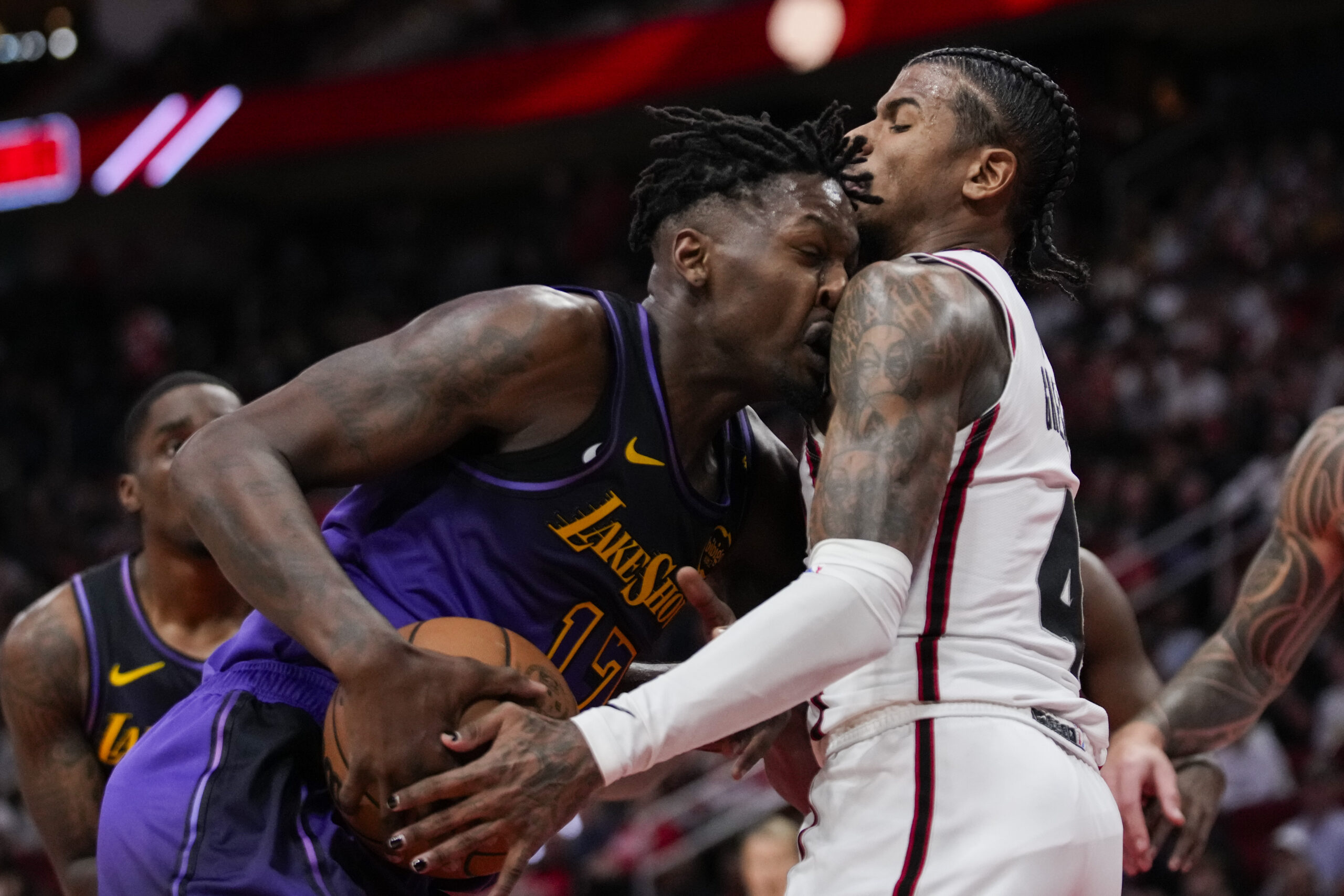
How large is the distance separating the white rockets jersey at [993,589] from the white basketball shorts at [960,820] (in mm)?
66

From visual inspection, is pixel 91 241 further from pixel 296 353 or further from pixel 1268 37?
pixel 1268 37

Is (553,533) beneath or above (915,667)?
above

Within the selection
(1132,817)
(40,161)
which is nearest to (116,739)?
(1132,817)

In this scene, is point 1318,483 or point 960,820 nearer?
point 960,820

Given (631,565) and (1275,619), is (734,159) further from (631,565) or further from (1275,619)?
(1275,619)

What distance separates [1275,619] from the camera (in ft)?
12.5

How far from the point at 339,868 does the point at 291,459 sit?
741 millimetres

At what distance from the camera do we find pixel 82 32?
2012 cm

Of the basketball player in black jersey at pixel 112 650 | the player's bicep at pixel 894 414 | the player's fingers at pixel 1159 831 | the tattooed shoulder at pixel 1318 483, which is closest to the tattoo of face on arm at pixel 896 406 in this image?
the player's bicep at pixel 894 414

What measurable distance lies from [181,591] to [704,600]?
6.43 feet

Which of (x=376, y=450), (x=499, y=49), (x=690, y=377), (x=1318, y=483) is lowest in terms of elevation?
(x=499, y=49)

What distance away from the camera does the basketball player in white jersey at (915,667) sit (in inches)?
93.8

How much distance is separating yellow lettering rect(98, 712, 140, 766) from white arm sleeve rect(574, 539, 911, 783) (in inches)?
81.5

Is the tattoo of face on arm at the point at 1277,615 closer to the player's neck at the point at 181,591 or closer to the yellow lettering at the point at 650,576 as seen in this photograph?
the yellow lettering at the point at 650,576
